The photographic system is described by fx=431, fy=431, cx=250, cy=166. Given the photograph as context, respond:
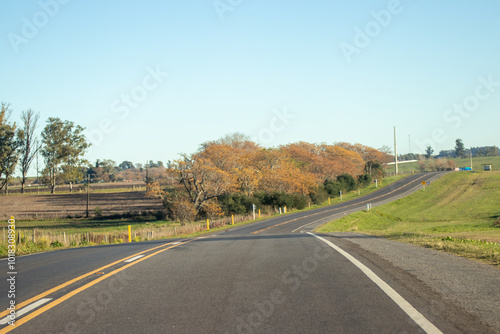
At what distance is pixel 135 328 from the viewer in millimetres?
4621

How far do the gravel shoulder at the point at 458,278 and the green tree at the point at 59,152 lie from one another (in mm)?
106281

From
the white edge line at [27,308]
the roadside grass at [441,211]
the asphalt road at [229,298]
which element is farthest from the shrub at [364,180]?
the white edge line at [27,308]

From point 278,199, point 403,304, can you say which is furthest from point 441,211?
point 403,304

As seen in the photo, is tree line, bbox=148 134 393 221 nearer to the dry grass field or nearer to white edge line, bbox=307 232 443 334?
the dry grass field

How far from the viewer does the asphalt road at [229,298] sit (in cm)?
463

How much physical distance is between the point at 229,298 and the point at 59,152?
109 m

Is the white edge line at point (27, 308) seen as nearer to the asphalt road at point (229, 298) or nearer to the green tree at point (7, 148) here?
the asphalt road at point (229, 298)

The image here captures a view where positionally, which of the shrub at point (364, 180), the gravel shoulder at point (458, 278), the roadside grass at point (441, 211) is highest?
the shrub at point (364, 180)

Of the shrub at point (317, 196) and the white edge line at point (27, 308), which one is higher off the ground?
the white edge line at point (27, 308)

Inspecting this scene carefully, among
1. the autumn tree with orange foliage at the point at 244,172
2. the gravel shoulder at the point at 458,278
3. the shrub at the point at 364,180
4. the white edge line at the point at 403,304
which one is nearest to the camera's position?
the white edge line at the point at 403,304

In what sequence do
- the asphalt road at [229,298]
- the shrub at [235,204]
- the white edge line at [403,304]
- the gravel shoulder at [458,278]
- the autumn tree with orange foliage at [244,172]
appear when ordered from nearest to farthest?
the white edge line at [403,304]
the asphalt road at [229,298]
the gravel shoulder at [458,278]
the autumn tree with orange foliage at [244,172]
the shrub at [235,204]

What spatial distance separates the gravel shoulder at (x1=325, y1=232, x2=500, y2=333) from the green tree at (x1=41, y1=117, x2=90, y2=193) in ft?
349

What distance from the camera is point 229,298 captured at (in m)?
5.81

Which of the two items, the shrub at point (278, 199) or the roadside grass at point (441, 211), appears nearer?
the roadside grass at point (441, 211)
